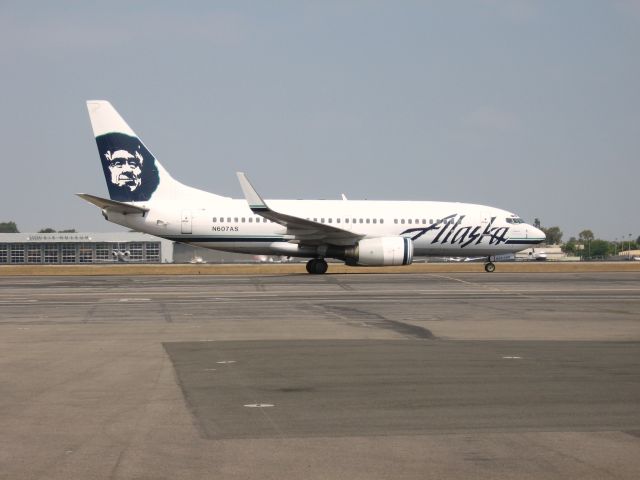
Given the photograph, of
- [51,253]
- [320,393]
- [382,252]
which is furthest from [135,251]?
[320,393]

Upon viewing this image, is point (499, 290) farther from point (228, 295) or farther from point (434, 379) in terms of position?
point (434, 379)

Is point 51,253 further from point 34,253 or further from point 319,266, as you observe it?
point 319,266

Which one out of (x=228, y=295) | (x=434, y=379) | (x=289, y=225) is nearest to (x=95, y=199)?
(x=289, y=225)

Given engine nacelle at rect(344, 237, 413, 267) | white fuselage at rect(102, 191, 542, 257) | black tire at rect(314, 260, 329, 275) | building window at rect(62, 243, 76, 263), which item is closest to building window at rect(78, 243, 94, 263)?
building window at rect(62, 243, 76, 263)

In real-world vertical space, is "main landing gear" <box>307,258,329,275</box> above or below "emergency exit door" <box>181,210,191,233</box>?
below

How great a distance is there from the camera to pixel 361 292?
29.2 meters

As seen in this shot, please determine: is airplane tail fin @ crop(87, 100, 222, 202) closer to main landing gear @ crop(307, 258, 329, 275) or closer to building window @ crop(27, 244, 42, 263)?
main landing gear @ crop(307, 258, 329, 275)

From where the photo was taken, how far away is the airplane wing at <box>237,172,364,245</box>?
126 feet

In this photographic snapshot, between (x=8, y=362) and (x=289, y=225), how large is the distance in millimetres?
28055

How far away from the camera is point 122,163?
140 ft

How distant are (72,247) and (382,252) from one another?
8870cm

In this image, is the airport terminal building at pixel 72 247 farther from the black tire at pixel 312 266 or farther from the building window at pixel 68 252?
the black tire at pixel 312 266

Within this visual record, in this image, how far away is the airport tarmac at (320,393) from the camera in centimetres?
717

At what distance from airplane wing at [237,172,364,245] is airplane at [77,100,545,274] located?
0.06 meters
